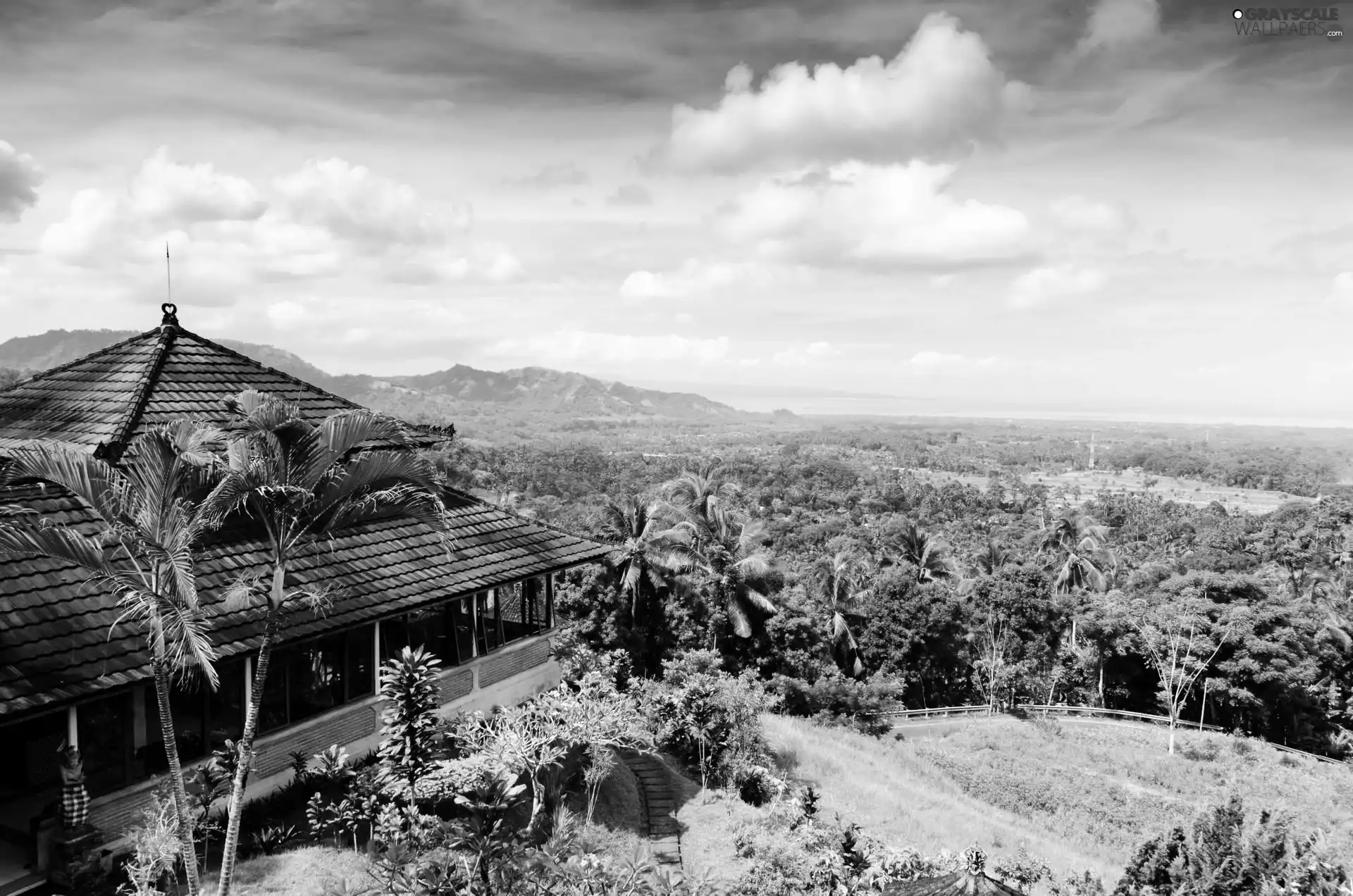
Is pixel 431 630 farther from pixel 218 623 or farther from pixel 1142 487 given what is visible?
pixel 1142 487

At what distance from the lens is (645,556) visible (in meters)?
25.5

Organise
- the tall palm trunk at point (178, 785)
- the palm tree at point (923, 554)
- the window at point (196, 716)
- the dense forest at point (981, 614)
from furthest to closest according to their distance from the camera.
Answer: the palm tree at point (923, 554) < the dense forest at point (981, 614) < the window at point (196, 716) < the tall palm trunk at point (178, 785)

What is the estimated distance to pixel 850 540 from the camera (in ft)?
181

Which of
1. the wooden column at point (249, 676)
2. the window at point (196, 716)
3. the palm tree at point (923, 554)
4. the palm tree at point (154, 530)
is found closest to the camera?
the palm tree at point (154, 530)

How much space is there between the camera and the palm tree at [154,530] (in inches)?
269

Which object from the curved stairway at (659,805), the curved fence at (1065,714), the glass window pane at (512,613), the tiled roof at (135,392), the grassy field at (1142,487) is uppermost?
the tiled roof at (135,392)

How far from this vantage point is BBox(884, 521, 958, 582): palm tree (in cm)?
4222

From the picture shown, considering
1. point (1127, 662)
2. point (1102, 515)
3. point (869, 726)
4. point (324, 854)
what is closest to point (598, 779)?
point (324, 854)

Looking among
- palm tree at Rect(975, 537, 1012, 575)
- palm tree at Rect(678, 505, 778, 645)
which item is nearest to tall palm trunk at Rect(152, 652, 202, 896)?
palm tree at Rect(678, 505, 778, 645)

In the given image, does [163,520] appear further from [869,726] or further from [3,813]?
[869,726]

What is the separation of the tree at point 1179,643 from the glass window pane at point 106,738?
3388 centimetres

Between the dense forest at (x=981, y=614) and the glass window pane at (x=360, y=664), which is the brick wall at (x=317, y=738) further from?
the dense forest at (x=981, y=614)

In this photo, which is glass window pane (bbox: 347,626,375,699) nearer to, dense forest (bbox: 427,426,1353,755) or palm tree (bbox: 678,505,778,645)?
dense forest (bbox: 427,426,1353,755)

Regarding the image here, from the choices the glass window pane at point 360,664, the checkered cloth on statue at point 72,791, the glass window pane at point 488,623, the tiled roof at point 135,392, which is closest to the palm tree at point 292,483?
the checkered cloth on statue at point 72,791
